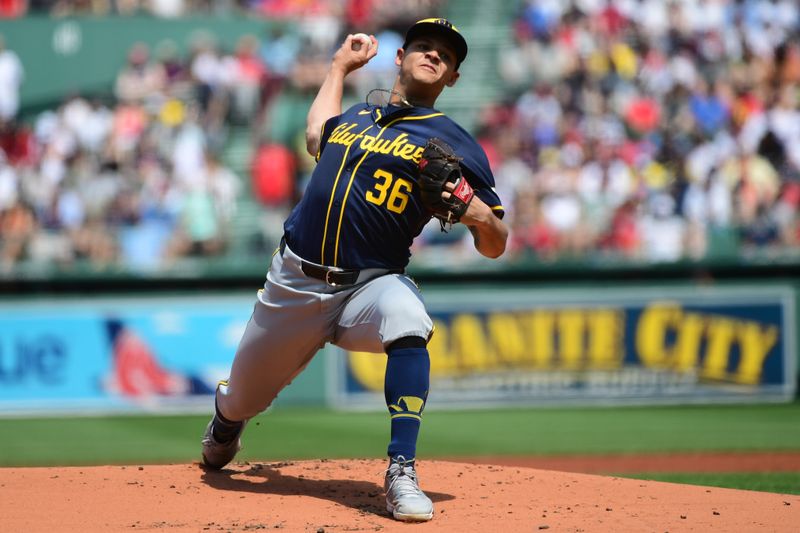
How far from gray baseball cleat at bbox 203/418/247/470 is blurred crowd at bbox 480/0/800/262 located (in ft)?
25.3

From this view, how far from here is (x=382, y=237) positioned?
475 cm

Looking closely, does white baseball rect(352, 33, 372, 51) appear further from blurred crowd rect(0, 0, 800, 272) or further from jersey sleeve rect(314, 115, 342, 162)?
blurred crowd rect(0, 0, 800, 272)

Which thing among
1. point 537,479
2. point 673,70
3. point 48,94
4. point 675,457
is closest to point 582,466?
point 675,457

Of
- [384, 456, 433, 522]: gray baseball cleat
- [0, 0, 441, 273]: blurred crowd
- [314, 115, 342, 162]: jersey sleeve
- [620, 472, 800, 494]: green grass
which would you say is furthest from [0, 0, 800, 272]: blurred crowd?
[384, 456, 433, 522]: gray baseball cleat

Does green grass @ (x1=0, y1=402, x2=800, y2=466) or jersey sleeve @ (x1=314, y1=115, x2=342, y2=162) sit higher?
jersey sleeve @ (x1=314, y1=115, x2=342, y2=162)

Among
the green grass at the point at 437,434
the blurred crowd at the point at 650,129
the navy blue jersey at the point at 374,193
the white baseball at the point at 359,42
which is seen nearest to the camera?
the navy blue jersey at the point at 374,193

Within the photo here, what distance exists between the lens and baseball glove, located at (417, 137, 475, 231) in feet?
14.6

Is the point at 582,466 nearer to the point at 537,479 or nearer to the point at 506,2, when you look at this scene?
the point at 537,479

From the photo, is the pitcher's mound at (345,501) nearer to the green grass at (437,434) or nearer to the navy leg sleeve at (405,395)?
the navy leg sleeve at (405,395)

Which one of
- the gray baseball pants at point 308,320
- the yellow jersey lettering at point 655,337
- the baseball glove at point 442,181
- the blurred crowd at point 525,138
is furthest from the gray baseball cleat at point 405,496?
the yellow jersey lettering at point 655,337

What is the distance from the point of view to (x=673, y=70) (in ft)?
50.9

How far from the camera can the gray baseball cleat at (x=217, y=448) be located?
17.5 ft

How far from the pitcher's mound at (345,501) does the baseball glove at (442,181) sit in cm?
124

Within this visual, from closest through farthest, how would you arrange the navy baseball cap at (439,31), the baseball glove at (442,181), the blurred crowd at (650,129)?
the baseball glove at (442,181)
the navy baseball cap at (439,31)
the blurred crowd at (650,129)
